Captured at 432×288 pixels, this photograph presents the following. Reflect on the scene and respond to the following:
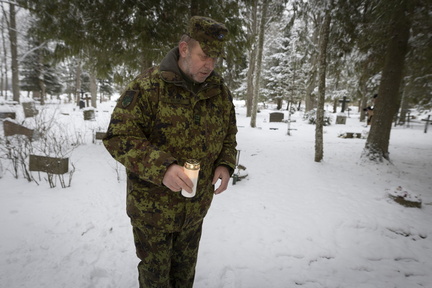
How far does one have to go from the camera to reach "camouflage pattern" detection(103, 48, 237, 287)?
136cm

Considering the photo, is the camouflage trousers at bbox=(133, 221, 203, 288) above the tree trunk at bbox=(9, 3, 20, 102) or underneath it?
underneath

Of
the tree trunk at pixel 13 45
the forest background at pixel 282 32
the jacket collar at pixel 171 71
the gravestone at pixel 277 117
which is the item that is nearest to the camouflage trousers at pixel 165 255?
the jacket collar at pixel 171 71

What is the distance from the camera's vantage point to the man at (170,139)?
1.35m

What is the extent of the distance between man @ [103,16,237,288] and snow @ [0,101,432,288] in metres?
1.30

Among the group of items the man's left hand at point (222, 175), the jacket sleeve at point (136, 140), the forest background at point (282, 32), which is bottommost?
the man's left hand at point (222, 175)

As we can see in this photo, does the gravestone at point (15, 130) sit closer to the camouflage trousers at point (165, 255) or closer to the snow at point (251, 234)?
the snow at point (251, 234)

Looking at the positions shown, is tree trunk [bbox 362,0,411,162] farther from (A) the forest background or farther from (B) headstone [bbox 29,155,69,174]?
(B) headstone [bbox 29,155,69,174]

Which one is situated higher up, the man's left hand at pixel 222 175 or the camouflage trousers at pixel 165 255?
the man's left hand at pixel 222 175

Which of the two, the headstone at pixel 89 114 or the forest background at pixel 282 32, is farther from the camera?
the headstone at pixel 89 114

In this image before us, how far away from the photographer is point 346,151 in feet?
29.1

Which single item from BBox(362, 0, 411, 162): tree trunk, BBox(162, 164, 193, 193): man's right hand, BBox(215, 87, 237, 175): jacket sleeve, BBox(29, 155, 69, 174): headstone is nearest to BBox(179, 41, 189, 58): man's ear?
BBox(215, 87, 237, 175): jacket sleeve

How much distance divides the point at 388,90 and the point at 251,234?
6.46 m

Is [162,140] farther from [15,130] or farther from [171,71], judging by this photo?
[15,130]

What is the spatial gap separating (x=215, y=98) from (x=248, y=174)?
4780 mm
